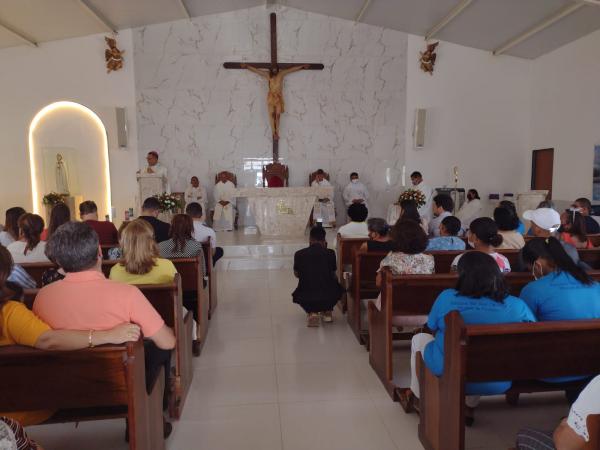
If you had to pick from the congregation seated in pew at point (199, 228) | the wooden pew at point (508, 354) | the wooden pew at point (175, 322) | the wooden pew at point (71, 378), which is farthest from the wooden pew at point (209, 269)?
the wooden pew at point (508, 354)

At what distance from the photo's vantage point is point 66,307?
6.14 ft

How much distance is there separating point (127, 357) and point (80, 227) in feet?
1.85

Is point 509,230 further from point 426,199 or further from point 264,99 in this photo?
point 264,99

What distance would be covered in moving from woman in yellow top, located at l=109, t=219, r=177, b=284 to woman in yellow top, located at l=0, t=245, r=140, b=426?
3.77 ft

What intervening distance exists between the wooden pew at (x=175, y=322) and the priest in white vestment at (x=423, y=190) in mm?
6408

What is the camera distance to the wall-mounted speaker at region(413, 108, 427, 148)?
33.8 feet

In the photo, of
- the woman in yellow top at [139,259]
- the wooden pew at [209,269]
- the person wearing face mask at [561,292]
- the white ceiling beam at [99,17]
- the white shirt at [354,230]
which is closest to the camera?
the person wearing face mask at [561,292]

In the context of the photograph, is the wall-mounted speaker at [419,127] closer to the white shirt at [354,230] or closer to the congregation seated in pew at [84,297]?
the white shirt at [354,230]

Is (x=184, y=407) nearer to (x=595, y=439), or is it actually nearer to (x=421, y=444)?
(x=421, y=444)

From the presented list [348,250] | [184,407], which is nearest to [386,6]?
[348,250]

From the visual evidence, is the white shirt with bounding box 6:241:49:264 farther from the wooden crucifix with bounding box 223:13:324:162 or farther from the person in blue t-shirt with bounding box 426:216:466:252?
the wooden crucifix with bounding box 223:13:324:162

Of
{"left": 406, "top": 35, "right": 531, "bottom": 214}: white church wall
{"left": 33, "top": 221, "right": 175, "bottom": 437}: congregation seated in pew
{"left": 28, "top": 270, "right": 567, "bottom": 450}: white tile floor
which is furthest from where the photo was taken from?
{"left": 406, "top": 35, "right": 531, "bottom": 214}: white church wall

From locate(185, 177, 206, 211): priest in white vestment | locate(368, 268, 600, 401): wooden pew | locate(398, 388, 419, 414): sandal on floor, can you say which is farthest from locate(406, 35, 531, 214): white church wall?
locate(398, 388, 419, 414): sandal on floor

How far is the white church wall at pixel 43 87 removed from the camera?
9406 mm
